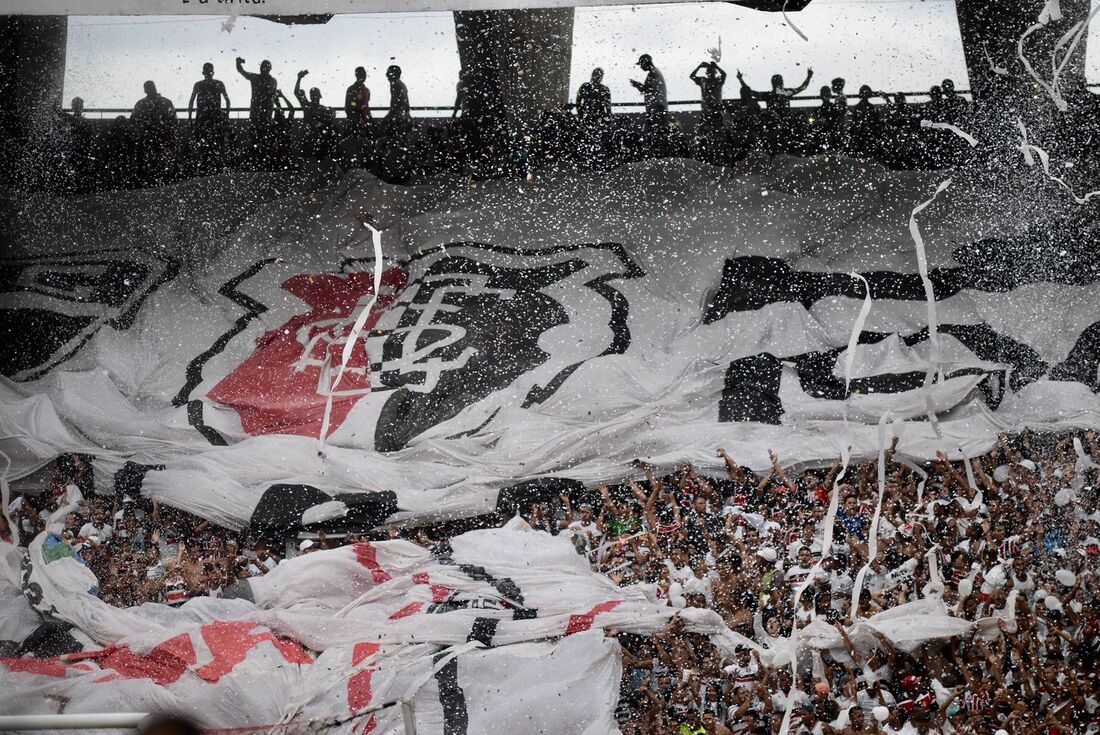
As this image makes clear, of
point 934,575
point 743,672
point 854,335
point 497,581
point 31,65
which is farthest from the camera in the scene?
point 31,65

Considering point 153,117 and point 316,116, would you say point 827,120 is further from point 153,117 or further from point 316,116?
point 153,117

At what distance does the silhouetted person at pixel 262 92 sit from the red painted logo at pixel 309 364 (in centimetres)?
55

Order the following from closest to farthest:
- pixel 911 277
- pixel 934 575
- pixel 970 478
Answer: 1. pixel 934 575
2. pixel 970 478
3. pixel 911 277

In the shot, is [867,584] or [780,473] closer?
[867,584]

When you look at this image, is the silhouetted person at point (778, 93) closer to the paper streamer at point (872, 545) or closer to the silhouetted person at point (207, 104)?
the paper streamer at point (872, 545)

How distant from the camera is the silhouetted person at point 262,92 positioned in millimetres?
3367

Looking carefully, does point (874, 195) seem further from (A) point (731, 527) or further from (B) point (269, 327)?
(B) point (269, 327)

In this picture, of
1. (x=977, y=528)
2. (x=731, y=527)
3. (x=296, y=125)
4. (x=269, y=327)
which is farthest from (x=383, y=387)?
(x=977, y=528)

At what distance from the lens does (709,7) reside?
3209mm

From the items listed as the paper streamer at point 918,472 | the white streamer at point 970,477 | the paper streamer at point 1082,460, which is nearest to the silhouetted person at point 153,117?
the paper streamer at point 918,472

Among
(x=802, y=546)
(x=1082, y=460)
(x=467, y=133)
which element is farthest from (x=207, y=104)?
(x=1082, y=460)

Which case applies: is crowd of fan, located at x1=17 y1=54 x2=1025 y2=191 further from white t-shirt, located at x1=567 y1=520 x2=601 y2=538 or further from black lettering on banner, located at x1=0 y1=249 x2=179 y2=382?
white t-shirt, located at x1=567 y1=520 x2=601 y2=538

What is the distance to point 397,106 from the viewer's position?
350cm

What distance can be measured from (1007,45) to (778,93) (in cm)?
71
